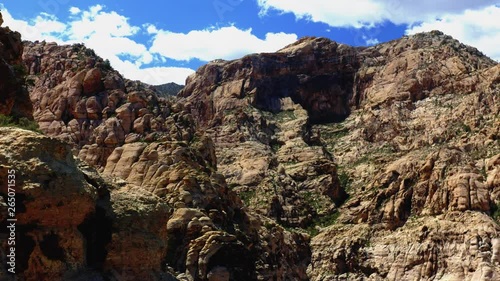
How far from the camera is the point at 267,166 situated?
368 feet

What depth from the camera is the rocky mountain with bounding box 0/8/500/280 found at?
65.6 feet

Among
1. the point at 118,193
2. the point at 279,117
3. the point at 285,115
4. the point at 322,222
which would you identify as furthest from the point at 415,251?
the point at 118,193

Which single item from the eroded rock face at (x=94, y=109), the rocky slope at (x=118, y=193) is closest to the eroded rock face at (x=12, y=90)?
the rocky slope at (x=118, y=193)

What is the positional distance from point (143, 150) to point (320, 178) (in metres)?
60.8

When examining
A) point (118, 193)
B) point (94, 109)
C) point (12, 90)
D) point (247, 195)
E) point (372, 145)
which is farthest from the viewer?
point (372, 145)

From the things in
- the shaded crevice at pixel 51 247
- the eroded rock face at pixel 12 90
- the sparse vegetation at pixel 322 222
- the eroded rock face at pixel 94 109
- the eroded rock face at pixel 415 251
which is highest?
the eroded rock face at pixel 94 109

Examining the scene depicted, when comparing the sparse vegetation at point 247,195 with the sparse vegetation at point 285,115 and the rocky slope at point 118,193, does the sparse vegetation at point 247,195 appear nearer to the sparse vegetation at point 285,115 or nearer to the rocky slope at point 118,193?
the rocky slope at point 118,193

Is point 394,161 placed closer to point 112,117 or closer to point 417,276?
point 417,276

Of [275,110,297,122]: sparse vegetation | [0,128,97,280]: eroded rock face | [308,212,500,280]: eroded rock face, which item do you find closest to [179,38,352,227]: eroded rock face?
[275,110,297,122]: sparse vegetation

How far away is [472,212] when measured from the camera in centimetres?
9031

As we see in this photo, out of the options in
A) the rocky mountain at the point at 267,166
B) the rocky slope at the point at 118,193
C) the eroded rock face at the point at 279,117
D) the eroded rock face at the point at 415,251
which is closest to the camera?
the rocky slope at the point at 118,193

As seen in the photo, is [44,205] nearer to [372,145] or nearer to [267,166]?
[267,166]

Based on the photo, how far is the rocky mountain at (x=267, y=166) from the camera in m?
20.0

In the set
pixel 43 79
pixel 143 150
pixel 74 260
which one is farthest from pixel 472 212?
pixel 74 260
